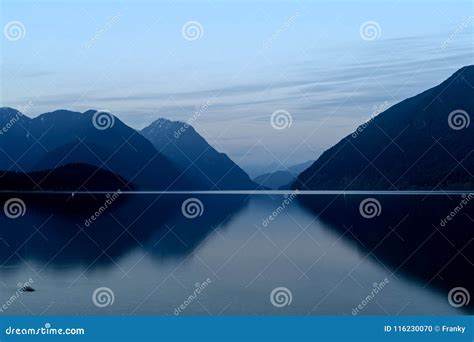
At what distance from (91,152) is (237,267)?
246 ft

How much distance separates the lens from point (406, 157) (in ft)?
294

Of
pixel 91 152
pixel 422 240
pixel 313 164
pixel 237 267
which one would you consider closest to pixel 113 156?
pixel 91 152

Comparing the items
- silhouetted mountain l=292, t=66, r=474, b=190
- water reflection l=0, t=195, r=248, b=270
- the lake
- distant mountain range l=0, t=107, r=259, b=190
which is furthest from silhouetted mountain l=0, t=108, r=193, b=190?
the lake

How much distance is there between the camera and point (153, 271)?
26891 millimetres

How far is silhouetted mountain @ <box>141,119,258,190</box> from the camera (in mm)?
63200

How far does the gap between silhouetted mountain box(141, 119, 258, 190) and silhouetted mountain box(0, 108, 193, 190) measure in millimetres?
2190

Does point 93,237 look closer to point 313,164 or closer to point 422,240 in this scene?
point 422,240

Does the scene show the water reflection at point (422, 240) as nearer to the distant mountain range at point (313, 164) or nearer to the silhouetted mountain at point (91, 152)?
the distant mountain range at point (313, 164)

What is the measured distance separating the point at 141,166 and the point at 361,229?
177ft

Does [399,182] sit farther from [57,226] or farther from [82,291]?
[82,291]

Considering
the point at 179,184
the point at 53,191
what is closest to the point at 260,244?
the point at 53,191

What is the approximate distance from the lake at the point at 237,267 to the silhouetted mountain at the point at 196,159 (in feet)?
49.6

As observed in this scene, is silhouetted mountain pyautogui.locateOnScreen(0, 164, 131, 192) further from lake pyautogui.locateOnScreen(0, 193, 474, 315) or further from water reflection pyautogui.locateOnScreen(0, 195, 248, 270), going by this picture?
lake pyautogui.locateOnScreen(0, 193, 474, 315)

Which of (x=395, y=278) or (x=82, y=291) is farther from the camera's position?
(x=395, y=278)
